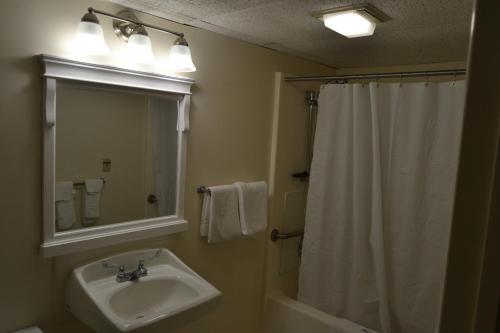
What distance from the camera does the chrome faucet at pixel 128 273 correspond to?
68.1 inches

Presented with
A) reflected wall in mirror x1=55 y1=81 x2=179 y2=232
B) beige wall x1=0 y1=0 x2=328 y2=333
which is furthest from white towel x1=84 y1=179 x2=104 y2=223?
beige wall x1=0 y1=0 x2=328 y2=333

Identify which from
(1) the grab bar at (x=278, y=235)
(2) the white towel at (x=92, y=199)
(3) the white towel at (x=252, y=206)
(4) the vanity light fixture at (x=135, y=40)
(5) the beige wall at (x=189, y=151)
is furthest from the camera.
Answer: (1) the grab bar at (x=278, y=235)

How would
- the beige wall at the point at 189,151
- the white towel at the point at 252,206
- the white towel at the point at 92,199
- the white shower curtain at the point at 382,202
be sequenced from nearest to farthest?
the beige wall at the point at 189,151 < the white towel at the point at 92,199 < the white shower curtain at the point at 382,202 < the white towel at the point at 252,206

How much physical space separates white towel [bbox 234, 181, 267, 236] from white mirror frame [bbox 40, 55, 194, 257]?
40 centimetres

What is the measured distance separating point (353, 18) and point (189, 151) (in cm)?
112

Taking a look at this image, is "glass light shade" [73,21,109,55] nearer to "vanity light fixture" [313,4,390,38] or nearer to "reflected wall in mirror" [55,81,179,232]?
"reflected wall in mirror" [55,81,179,232]

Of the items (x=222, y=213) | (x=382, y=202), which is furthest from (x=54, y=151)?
(x=382, y=202)

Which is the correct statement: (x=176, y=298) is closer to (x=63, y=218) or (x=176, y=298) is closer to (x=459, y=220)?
(x=63, y=218)

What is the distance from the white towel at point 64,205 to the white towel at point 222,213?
0.75 metres

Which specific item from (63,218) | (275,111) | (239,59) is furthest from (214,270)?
(239,59)

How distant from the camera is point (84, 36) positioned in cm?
143

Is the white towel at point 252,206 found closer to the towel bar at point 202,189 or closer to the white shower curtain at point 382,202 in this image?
the towel bar at point 202,189

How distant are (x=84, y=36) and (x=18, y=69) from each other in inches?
11.4

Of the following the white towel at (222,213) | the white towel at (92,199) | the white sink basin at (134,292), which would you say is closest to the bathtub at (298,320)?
the white towel at (222,213)
